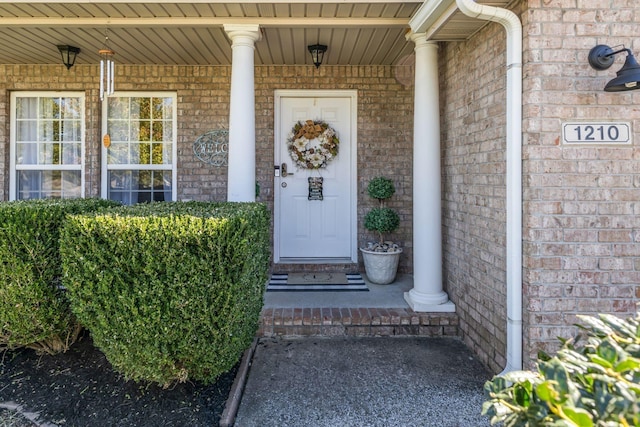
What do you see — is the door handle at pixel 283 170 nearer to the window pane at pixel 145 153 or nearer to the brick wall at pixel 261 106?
the brick wall at pixel 261 106

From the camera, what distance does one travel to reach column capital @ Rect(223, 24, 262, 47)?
3344 mm

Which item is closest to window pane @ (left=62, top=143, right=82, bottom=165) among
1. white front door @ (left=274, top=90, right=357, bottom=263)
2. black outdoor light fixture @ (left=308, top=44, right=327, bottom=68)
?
white front door @ (left=274, top=90, right=357, bottom=263)

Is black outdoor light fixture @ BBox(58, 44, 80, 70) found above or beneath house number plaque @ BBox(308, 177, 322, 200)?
above

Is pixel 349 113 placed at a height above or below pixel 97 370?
above

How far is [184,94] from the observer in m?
4.74

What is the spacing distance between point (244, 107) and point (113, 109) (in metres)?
2.36

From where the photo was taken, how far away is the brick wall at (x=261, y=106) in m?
4.72

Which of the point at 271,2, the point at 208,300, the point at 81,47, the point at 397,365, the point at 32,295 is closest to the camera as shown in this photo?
the point at 208,300

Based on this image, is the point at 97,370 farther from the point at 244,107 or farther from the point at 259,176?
the point at 259,176

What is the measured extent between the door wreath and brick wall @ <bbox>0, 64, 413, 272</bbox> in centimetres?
31

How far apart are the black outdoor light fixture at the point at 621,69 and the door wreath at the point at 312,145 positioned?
113 inches

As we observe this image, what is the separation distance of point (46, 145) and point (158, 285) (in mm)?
3905

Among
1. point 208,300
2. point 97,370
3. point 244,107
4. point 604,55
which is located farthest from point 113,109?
point 604,55

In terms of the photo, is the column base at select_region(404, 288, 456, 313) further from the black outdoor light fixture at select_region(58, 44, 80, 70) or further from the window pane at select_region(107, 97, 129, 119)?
the black outdoor light fixture at select_region(58, 44, 80, 70)
